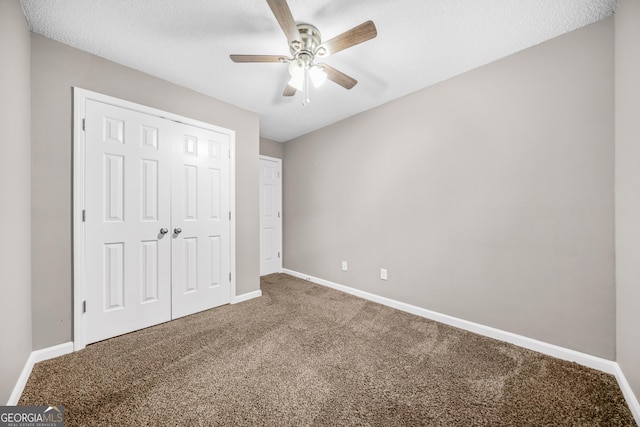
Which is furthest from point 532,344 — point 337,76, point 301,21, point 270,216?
point 270,216

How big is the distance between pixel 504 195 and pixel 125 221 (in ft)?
11.0

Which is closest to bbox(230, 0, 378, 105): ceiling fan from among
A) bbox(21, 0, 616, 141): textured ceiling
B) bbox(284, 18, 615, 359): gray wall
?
bbox(21, 0, 616, 141): textured ceiling

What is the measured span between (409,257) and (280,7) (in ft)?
7.96

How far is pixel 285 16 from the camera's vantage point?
1294 mm

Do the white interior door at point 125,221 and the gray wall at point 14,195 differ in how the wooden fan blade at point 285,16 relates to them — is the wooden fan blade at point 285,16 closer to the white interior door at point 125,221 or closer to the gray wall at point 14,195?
the gray wall at point 14,195

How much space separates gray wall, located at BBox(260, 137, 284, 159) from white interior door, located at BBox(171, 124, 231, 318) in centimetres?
128

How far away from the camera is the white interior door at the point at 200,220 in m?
2.40

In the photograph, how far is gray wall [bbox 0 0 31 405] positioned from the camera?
4.08ft

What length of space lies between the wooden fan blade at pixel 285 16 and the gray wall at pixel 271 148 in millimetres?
2639

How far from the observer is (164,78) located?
7.55 ft

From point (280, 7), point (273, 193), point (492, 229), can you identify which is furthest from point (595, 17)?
point (273, 193)

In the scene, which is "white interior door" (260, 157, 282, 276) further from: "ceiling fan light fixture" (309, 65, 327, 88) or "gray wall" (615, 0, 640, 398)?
"gray wall" (615, 0, 640, 398)

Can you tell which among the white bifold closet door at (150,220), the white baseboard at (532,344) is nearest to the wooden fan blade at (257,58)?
the white bifold closet door at (150,220)

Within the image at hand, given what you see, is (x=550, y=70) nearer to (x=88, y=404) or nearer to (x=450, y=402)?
(x=450, y=402)
